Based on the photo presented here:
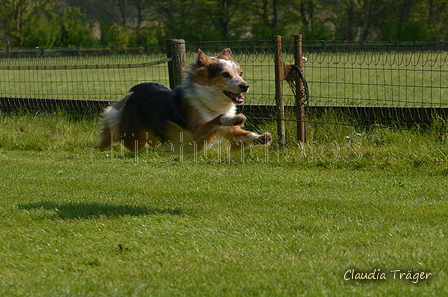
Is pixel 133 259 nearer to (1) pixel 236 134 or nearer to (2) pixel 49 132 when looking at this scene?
(1) pixel 236 134

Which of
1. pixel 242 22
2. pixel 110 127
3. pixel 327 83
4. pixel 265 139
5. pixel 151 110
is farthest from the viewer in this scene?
pixel 242 22

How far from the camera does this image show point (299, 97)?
26.0 ft

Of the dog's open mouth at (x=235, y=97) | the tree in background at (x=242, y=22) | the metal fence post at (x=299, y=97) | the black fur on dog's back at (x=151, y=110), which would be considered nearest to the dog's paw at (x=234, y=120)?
the dog's open mouth at (x=235, y=97)

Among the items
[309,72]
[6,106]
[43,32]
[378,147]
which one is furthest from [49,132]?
[43,32]

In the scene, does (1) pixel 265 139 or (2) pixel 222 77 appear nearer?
(1) pixel 265 139

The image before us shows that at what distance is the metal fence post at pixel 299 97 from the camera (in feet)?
26.0

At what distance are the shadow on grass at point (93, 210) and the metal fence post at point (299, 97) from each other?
307 centimetres

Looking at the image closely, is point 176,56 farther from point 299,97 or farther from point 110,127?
point 110,127

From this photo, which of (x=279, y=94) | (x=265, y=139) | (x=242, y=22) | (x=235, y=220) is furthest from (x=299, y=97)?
(x=242, y=22)

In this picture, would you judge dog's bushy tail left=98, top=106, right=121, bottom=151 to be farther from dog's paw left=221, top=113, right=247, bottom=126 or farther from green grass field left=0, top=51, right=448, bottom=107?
green grass field left=0, top=51, right=448, bottom=107

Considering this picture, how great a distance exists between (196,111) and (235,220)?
1.53 metres

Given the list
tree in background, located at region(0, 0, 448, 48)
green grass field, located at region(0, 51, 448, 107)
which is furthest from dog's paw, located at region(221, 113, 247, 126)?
tree in background, located at region(0, 0, 448, 48)

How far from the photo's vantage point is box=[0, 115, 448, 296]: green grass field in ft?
11.8

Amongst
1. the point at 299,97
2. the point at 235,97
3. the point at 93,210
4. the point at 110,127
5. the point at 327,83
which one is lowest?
the point at 93,210
